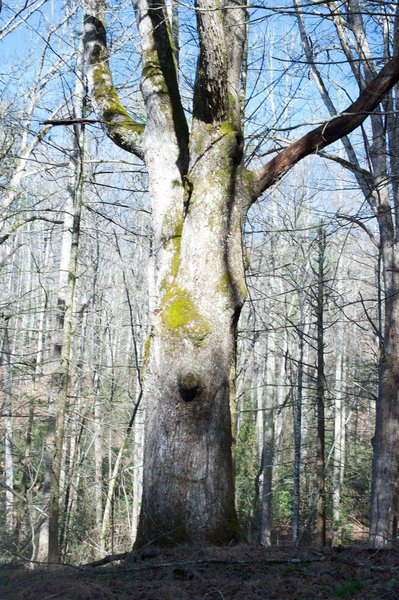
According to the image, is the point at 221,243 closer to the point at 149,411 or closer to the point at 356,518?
the point at 149,411

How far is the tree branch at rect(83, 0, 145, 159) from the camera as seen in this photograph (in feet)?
19.1

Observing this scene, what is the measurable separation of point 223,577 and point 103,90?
4.84 meters

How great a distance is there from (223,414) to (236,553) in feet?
3.56

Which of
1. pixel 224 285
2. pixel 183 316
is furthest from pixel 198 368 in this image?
pixel 224 285

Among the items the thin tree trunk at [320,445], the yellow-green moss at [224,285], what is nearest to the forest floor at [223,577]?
the yellow-green moss at [224,285]

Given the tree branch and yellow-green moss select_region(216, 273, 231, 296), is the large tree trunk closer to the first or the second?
yellow-green moss select_region(216, 273, 231, 296)

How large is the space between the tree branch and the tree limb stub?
1.23m

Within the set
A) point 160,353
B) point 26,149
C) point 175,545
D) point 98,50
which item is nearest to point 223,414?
point 160,353

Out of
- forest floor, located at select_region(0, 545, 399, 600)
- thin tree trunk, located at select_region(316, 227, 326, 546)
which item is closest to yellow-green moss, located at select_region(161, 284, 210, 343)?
forest floor, located at select_region(0, 545, 399, 600)

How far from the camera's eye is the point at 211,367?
456cm

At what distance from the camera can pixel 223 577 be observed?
3.36m

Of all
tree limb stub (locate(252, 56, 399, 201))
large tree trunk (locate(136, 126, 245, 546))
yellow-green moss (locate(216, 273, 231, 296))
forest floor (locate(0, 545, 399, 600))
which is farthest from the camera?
tree limb stub (locate(252, 56, 399, 201))

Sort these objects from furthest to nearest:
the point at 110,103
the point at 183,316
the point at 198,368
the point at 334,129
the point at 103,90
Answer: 1. the point at 103,90
2. the point at 110,103
3. the point at 334,129
4. the point at 183,316
5. the point at 198,368

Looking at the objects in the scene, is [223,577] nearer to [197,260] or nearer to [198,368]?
[198,368]
